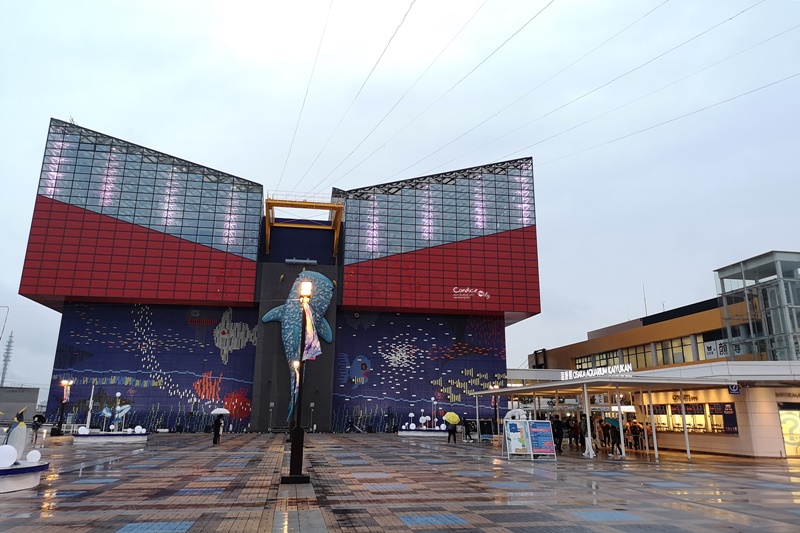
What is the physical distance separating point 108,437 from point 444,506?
28.2 metres

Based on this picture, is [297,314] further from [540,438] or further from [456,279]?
[540,438]

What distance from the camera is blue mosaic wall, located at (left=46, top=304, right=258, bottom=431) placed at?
49.3m

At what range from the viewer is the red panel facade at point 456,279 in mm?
53375

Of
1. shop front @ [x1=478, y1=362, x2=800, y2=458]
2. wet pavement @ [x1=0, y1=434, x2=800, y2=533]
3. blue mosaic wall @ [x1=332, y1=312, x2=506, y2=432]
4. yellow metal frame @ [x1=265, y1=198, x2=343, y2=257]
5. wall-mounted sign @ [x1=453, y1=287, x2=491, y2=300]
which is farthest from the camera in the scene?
wall-mounted sign @ [x1=453, y1=287, x2=491, y2=300]

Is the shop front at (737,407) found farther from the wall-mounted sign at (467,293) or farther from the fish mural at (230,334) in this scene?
the fish mural at (230,334)

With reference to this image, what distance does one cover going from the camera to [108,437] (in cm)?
3170

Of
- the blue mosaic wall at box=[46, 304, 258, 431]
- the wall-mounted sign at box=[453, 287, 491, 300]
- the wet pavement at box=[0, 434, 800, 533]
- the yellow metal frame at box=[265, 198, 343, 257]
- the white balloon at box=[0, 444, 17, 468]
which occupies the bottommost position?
the wet pavement at box=[0, 434, 800, 533]

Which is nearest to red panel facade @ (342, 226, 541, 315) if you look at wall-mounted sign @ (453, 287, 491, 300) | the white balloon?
wall-mounted sign @ (453, 287, 491, 300)

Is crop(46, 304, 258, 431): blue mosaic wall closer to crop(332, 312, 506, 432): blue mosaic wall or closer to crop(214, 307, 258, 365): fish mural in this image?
→ crop(214, 307, 258, 365): fish mural

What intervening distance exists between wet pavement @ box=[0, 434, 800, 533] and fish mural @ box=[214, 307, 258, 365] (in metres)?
31.1

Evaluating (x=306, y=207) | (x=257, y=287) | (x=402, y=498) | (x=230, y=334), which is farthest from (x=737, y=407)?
(x=230, y=334)

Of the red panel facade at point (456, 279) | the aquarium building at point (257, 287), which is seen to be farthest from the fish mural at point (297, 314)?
the red panel facade at point (456, 279)

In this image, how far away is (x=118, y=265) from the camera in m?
49.8

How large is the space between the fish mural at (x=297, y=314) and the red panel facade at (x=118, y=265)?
3726 mm
